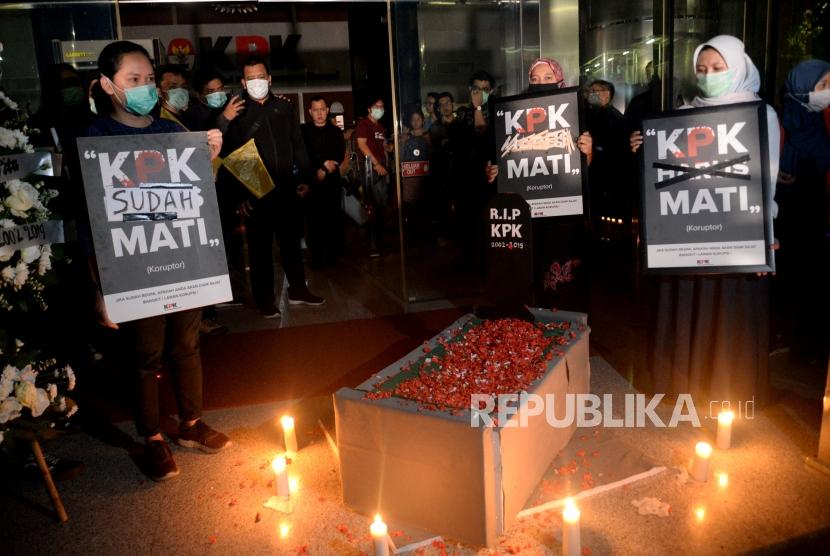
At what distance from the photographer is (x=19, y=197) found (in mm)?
2402

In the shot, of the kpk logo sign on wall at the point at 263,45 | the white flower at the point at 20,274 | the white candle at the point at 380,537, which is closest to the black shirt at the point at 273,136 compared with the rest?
the white flower at the point at 20,274

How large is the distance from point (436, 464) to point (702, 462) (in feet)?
3.56

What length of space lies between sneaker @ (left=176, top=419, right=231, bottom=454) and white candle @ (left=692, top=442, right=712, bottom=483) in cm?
197

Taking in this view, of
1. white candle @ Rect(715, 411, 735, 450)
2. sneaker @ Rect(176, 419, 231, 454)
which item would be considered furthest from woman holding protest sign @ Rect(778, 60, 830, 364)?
sneaker @ Rect(176, 419, 231, 454)

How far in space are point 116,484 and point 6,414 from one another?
0.62 meters

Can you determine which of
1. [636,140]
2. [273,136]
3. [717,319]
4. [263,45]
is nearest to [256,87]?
[273,136]

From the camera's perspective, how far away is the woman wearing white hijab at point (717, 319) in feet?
9.06

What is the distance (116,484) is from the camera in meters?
2.69

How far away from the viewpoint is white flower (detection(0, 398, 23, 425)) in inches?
87.9

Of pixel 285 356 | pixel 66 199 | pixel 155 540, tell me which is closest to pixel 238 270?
pixel 285 356

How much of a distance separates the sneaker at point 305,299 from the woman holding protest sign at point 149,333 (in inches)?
97.2

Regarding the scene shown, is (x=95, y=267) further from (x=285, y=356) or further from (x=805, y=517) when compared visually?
(x=805, y=517)

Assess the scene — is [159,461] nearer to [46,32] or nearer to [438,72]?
[46,32]

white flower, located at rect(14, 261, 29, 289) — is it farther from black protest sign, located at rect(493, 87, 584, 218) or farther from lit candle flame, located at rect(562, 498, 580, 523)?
black protest sign, located at rect(493, 87, 584, 218)
